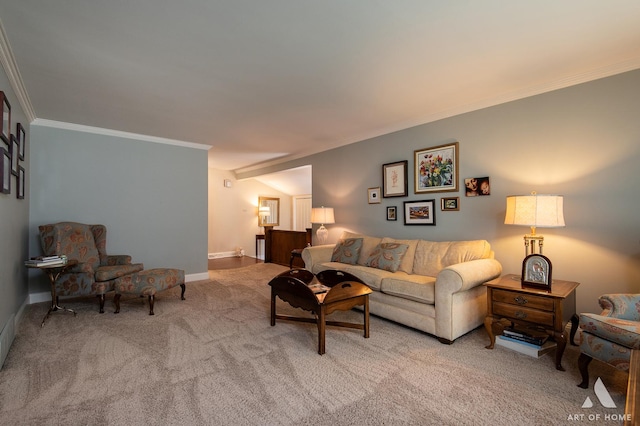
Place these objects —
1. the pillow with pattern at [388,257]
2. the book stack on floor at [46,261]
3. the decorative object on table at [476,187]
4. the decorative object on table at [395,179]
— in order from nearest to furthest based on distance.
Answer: the book stack on floor at [46,261] < the decorative object on table at [476,187] < the pillow with pattern at [388,257] < the decorative object on table at [395,179]

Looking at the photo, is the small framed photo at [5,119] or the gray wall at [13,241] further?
the gray wall at [13,241]

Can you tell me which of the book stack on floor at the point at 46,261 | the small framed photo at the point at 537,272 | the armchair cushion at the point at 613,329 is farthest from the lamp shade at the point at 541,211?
the book stack on floor at the point at 46,261

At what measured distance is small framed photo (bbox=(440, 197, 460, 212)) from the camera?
3.56 meters

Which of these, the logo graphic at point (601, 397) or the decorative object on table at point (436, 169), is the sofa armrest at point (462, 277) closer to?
the logo graphic at point (601, 397)

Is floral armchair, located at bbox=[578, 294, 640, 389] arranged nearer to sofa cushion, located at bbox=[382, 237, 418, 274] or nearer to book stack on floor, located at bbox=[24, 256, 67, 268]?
sofa cushion, located at bbox=[382, 237, 418, 274]

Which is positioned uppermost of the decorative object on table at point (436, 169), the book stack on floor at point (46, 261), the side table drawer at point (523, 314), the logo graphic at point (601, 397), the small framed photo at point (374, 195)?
the decorative object on table at point (436, 169)

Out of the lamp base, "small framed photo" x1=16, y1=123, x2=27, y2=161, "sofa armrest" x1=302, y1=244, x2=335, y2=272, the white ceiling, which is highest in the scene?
the white ceiling

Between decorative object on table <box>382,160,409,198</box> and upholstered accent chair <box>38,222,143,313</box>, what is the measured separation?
11.6 ft

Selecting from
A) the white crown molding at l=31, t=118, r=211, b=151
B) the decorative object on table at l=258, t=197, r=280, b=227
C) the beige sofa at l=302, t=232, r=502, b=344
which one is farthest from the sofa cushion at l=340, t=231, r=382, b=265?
the decorative object on table at l=258, t=197, r=280, b=227

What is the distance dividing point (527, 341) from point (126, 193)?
17.3 feet

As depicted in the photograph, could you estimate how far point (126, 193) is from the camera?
14.8 ft

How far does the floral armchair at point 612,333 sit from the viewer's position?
1.70 metres

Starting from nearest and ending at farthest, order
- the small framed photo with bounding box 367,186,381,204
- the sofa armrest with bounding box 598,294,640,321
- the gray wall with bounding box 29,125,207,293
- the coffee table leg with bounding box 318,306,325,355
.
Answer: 1. the sofa armrest with bounding box 598,294,640,321
2. the coffee table leg with bounding box 318,306,325,355
3. the gray wall with bounding box 29,125,207,293
4. the small framed photo with bounding box 367,186,381,204

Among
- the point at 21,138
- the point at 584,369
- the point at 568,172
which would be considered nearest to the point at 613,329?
the point at 584,369
